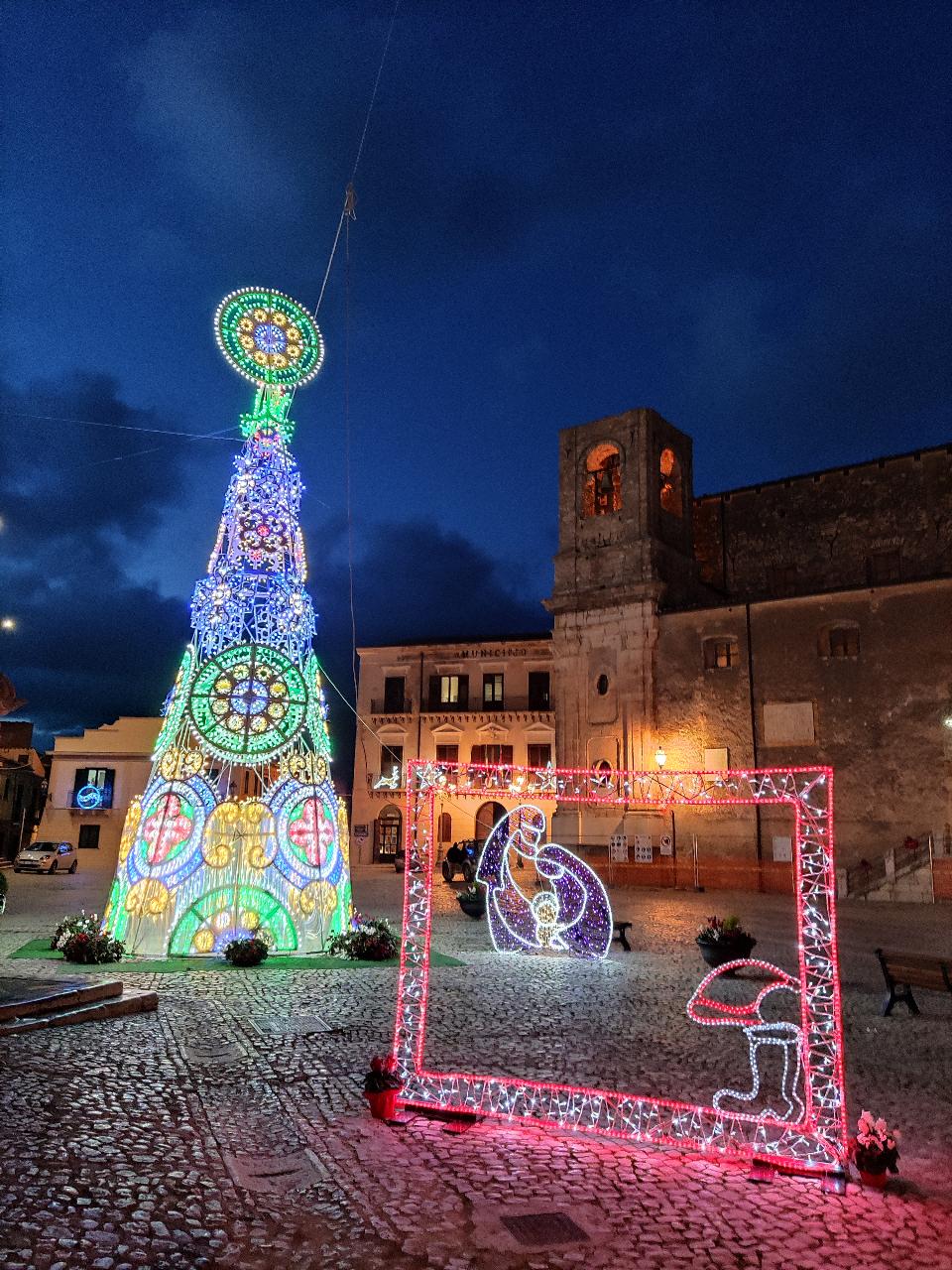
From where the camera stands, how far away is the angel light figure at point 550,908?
50.1 feet

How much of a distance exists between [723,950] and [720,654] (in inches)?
744

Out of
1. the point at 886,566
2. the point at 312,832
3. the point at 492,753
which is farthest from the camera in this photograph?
A: the point at 492,753

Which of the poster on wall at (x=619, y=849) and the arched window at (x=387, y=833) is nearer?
the poster on wall at (x=619, y=849)

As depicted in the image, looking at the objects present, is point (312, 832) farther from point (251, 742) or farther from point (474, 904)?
A: point (474, 904)

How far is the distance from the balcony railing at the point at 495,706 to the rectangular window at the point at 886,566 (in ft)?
51.6

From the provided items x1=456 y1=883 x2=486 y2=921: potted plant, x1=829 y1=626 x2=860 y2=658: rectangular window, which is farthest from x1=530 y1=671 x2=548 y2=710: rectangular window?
x1=456 y1=883 x2=486 y2=921: potted plant

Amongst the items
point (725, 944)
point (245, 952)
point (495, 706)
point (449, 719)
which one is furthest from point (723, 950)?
point (449, 719)

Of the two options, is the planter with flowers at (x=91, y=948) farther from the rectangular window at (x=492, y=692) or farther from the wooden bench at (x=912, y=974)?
the rectangular window at (x=492, y=692)

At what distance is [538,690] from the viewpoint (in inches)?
1711

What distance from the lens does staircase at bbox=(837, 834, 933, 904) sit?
2512cm

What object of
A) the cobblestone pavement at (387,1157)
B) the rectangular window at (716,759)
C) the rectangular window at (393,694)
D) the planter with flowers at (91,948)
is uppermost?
the rectangular window at (393,694)

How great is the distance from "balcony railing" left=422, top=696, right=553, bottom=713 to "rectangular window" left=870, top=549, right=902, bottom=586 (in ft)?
51.6

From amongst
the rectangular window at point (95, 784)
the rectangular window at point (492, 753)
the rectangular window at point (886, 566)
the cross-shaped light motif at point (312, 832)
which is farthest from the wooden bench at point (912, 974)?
the rectangular window at point (95, 784)

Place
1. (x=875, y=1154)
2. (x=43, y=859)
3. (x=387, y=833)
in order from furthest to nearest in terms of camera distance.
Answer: (x=387, y=833) < (x=43, y=859) < (x=875, y=1154)
